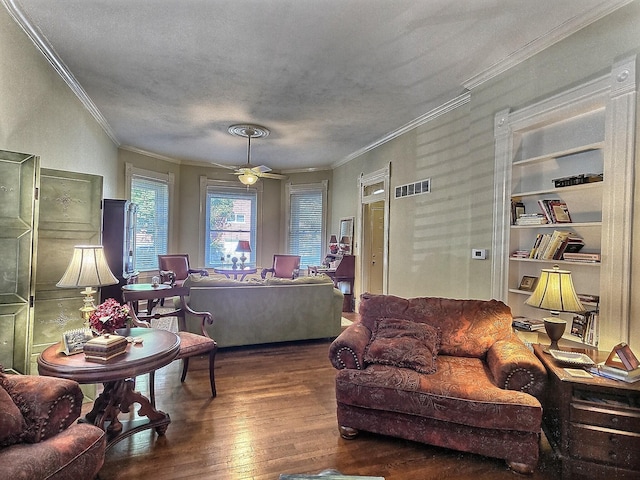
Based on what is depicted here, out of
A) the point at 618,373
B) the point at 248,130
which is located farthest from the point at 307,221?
the point at 618,373

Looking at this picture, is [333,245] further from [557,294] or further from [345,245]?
[557,294]

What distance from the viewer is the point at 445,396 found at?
2184 mm

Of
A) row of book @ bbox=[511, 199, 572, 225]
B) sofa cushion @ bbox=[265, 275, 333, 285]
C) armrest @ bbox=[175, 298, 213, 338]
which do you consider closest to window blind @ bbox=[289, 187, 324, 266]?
sofa cushion @ bbox=[265, 275, 333, 285]

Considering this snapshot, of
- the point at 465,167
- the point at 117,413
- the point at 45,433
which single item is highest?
the point at 465,167

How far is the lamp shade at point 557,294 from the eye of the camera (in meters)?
2.30

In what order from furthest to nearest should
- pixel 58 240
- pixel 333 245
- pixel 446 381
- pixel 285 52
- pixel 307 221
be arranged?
pixel 307 221, pixel 333 245, pixel 285 52, pixel 58 240, pixel 446 381

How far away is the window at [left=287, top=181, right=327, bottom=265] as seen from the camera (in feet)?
26.4

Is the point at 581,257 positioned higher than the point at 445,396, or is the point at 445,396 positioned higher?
the point at 581,257

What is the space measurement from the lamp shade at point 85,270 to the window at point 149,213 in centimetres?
431

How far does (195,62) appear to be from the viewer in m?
3.30

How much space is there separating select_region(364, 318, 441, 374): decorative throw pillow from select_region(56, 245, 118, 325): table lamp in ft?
6.42

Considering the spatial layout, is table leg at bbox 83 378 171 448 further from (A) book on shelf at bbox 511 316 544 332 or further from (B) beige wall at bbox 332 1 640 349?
(B) beige wall at bbox 332 1 640 349

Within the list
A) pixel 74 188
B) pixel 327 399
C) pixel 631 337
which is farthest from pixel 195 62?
pixel 631 337

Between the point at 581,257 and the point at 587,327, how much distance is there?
1.79 feet
